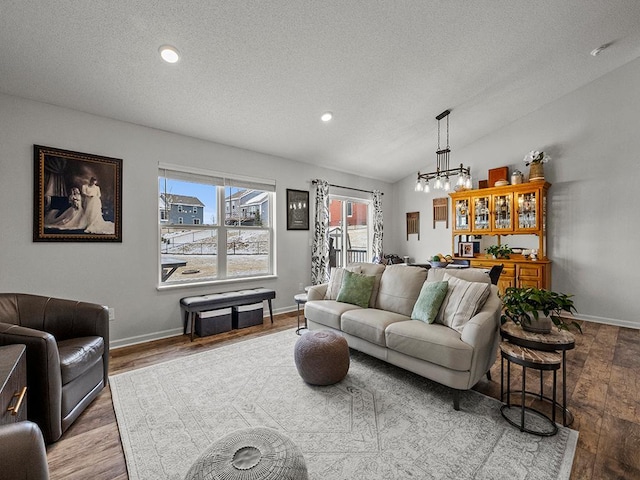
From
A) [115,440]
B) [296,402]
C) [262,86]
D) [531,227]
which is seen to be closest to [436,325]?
[296,402]

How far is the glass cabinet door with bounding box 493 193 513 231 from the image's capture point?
194 inches

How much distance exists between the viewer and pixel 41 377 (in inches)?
67.1

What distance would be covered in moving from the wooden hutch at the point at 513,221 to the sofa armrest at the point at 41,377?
551 centimetres

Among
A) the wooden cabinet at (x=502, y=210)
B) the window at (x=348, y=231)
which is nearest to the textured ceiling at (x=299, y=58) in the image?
the wooden cabinet at (x=502, y=210)

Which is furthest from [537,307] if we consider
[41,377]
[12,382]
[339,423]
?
[41,377]

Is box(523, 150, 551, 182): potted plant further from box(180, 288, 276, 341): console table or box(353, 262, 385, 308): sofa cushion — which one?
box(180, 288, 276, 341): console table

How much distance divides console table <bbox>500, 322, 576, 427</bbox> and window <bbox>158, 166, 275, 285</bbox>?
3570mm

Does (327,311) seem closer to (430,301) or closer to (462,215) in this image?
(430,301)

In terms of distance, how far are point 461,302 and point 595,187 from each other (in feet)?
12.5

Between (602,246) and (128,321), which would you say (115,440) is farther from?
(602,246)

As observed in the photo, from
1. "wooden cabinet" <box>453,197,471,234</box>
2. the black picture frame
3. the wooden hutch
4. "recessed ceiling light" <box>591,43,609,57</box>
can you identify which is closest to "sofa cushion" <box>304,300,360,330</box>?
the wooden hutch

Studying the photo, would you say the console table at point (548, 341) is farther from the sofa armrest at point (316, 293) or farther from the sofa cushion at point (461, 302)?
the sofa armrest at point (316, 293)

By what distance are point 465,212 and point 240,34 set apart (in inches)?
187

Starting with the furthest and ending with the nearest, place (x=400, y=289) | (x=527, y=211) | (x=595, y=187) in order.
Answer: (x=527, y=211), (x=595, y=187), (x=400, y=289)
